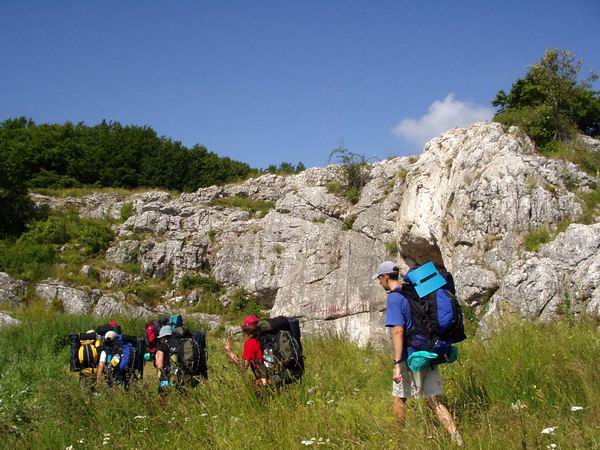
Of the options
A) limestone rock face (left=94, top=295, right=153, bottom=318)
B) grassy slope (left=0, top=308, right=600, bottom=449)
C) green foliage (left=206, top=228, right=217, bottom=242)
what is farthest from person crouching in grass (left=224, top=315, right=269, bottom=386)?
green foliage (left=206, top=228, right=217, bottom=242)

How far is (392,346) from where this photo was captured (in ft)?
16.3

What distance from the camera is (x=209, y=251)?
22.7m

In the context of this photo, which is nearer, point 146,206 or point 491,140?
point 491,140

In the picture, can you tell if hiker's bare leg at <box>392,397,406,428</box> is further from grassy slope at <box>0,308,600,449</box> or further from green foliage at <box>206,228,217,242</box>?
green foliage at <box>206,228,217,242</box>

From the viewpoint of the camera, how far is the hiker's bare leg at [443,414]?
3651 millimetres

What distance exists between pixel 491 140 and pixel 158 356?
8496mm

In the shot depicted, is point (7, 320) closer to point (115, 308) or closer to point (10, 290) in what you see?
point (10, 290)

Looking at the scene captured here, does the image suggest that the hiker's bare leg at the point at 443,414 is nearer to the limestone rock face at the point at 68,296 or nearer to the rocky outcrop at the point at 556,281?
the rocky outcrop at the point at 556,281

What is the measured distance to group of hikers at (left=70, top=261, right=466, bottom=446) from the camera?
4.18 metres

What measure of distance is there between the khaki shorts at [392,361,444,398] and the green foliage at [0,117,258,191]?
27.0m

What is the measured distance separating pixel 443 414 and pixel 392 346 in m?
1.13

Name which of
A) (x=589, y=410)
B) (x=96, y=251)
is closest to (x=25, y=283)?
(x=96, y=251)

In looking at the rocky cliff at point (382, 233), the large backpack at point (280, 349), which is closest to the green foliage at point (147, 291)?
the rocky cliff at point (382, 233)

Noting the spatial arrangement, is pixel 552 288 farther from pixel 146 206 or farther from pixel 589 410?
pixel 146 206
